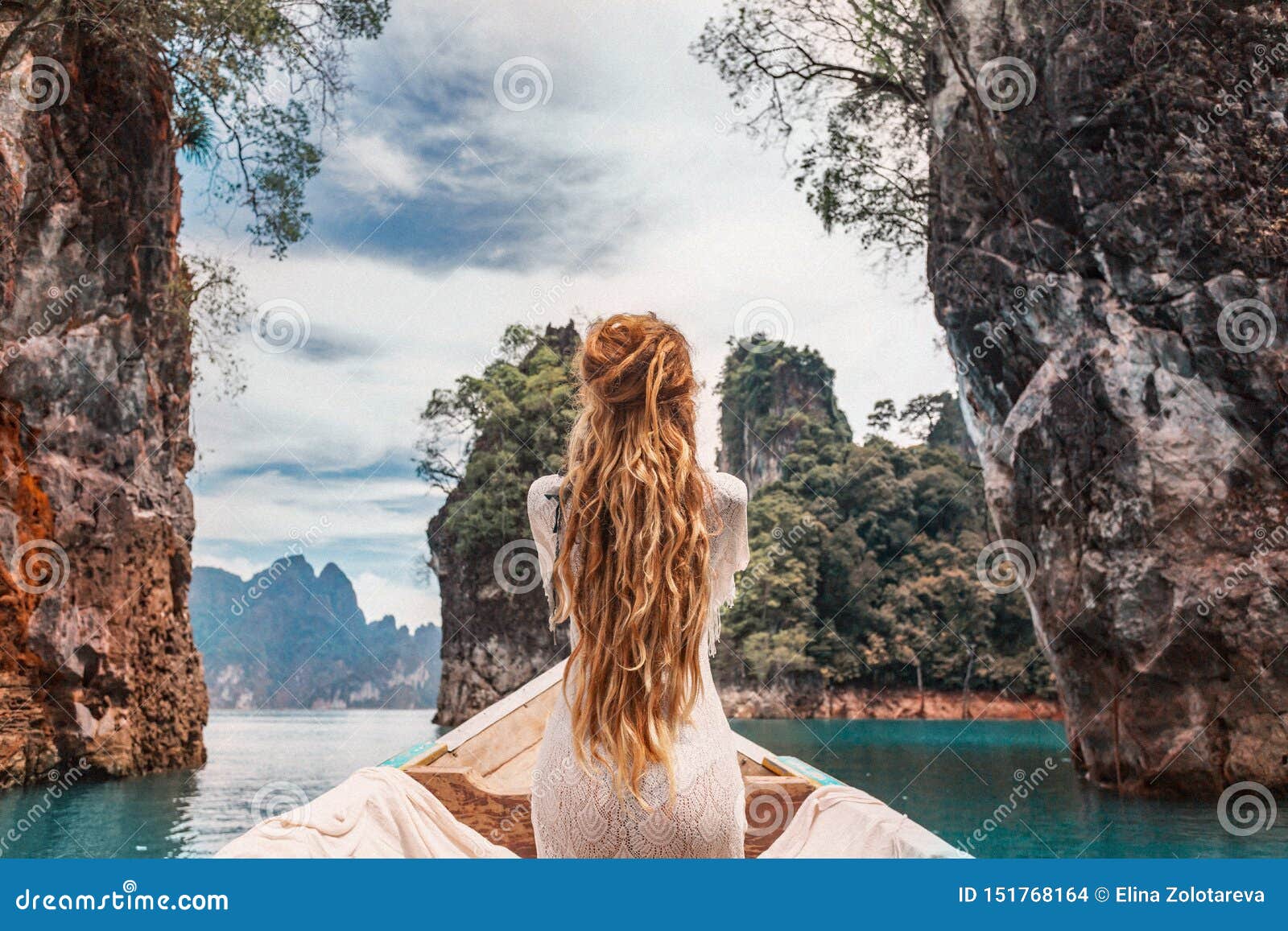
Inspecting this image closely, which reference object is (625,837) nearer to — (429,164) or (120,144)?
(120,144)

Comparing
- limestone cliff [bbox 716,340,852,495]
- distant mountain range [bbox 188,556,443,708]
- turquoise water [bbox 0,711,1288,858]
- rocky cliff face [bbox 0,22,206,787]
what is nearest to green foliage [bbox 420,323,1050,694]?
limestone cliff [bbox 716,340,852,495]

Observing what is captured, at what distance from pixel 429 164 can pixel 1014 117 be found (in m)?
32.8

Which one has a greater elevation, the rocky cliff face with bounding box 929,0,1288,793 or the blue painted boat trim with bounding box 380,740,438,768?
the rocky cliff face with bounding box 929,0,1288,793

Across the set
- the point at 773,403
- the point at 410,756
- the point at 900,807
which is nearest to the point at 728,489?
the point at 410,756

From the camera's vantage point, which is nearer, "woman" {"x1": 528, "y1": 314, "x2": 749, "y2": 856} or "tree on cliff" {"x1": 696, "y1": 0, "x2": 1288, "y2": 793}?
"woman" {"x1": 528, "y1": 314, "x2": 749, "y2": 856}

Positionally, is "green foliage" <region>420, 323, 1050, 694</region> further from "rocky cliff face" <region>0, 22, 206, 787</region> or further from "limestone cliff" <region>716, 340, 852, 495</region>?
"rocky cliff face" <region>0, 22, 206, 787</region>

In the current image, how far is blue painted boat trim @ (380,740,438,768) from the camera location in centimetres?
345

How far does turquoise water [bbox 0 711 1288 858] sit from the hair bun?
22.8 ft

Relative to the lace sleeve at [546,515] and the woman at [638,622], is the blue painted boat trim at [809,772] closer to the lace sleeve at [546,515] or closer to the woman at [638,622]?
the woman at [638,622]

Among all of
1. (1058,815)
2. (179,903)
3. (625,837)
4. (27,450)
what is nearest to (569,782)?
(625,837)

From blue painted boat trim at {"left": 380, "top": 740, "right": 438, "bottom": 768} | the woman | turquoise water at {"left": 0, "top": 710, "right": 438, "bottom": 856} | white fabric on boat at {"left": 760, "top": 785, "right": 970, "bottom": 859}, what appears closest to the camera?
the woman

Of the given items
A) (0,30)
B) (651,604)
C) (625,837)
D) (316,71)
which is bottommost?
(625,837)

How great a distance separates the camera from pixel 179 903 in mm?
1424

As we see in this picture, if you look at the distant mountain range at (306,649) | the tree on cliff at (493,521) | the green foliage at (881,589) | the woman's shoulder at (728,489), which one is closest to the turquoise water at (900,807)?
the tree on cliff at (493,521)
